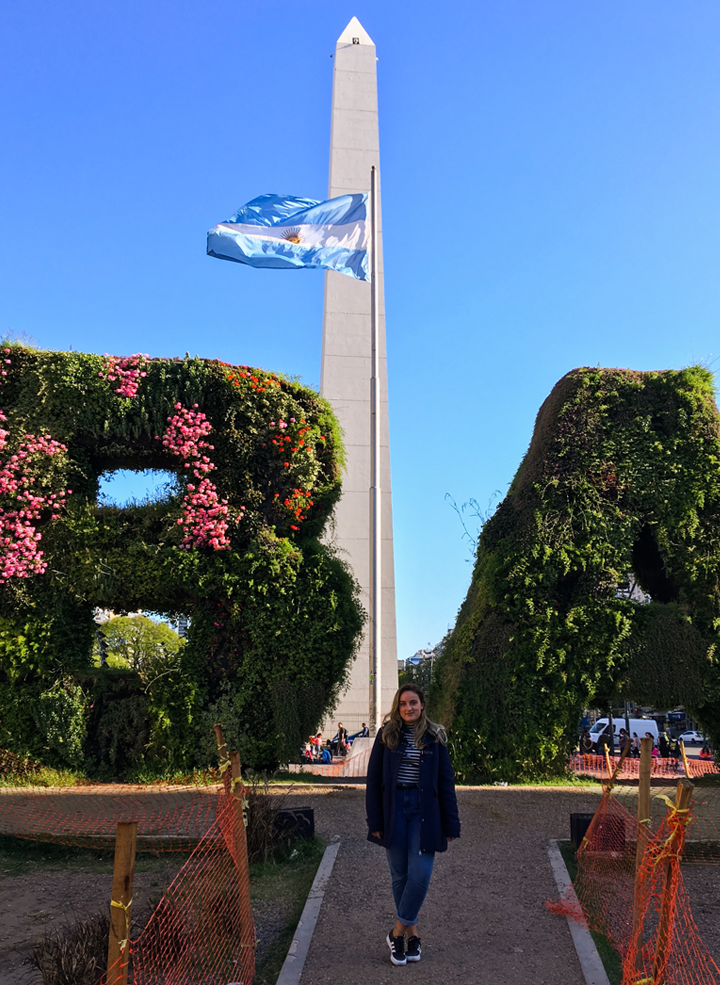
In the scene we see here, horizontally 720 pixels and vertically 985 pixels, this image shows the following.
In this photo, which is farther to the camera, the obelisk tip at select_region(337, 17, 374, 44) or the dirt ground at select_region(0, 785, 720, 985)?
the obelisk tip at select_region(337, 17, 374, 44)

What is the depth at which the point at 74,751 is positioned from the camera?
12.9 metres

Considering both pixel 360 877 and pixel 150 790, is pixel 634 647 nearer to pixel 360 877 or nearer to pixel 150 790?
pixel 360 877

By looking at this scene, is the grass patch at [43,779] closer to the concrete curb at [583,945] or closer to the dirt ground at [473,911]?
the dirt ground at [473,911]

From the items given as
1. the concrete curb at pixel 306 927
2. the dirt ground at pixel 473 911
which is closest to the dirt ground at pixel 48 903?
the concrete curb at pixel 306 927

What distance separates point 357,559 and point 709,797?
12974 millimetres

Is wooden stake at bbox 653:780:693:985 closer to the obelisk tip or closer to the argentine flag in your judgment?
the argentine flag

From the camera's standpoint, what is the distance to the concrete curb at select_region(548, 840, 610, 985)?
5.09 meters

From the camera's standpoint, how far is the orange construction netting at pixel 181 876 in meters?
5.03

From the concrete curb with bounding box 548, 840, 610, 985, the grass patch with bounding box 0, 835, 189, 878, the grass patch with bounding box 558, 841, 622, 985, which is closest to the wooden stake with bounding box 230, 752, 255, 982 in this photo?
the concrete curb with bounding box 548, 840, 610, 985

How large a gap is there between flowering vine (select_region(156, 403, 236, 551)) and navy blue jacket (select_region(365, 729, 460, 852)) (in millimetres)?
8520

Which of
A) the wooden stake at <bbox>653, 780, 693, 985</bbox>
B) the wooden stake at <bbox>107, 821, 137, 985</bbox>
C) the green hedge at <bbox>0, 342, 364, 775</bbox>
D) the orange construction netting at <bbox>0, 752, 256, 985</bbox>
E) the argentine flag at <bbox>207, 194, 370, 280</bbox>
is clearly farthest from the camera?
the argentine flag at <bbox>207, 194, 370, 280</bbox>

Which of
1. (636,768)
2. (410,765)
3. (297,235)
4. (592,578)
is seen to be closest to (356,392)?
(297,235)

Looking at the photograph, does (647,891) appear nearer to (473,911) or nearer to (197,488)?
(473,911)

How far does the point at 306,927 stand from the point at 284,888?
3.81 ft
